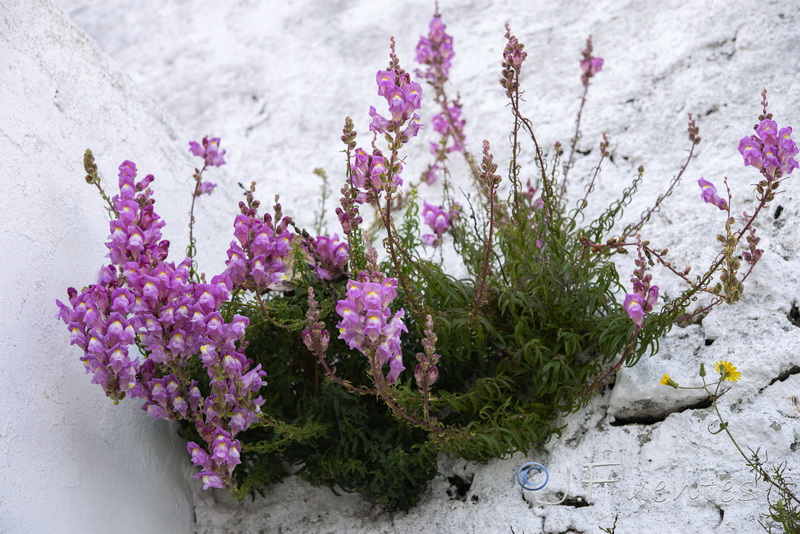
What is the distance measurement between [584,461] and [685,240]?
3.33ft

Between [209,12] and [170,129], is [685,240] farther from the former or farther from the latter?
[209,12]

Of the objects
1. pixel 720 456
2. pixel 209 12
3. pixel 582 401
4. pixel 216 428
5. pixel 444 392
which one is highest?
pixel 209 12

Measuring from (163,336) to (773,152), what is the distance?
73.0 inches

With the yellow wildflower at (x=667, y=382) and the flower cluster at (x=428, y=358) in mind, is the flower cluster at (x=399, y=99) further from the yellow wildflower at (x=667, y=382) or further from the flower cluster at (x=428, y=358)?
the yellow wildflower at (x=667, y=382)

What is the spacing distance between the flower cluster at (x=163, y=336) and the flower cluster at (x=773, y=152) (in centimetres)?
159

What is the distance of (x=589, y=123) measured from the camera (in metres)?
4.04

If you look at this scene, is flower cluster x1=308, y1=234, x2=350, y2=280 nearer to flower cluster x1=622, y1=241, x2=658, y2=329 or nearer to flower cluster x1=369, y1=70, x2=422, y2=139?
flower cluster x1=369, y1=70, x2=422, y2=139

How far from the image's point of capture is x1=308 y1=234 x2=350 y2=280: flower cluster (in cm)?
274

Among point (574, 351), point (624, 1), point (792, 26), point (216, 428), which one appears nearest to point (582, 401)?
point (574, 351)

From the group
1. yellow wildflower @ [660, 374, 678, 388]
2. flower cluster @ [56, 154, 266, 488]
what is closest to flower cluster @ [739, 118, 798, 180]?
yellow wildflower @ [660, 374, 678, 388]

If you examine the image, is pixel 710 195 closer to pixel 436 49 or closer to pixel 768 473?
pixel 768 473

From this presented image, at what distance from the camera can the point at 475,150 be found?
14.1 ft

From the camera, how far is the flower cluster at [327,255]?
2740 millimetres

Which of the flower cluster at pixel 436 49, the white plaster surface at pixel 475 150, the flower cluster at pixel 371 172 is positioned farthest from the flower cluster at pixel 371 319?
the flower cluster at pixel 436 49
